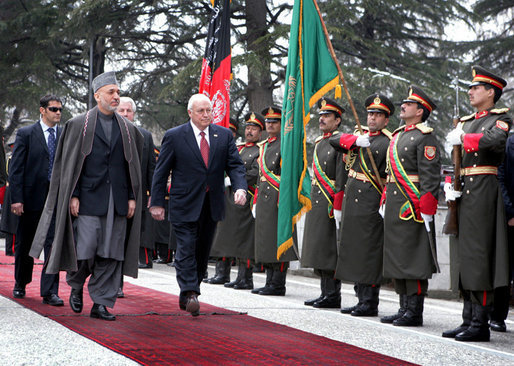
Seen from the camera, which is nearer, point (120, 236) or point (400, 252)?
point (120, 236)

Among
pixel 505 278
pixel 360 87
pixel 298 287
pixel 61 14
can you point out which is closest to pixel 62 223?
pixel 505 278

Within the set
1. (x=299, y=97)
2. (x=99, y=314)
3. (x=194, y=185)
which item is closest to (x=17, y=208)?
(x=99, y=314)

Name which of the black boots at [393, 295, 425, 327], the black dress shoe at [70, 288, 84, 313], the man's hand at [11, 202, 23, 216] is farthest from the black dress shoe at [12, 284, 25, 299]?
the black boots at [393, 295, 425, 327]

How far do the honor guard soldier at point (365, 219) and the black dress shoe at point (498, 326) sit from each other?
3.55 feet

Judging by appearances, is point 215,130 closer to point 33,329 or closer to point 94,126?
point 94,126

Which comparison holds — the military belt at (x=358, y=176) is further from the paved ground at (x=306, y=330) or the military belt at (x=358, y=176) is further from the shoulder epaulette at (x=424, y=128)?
the paved ground at (x=306, y=330)

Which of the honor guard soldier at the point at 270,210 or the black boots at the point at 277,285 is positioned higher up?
the honor guard soldier at the point at 270,210

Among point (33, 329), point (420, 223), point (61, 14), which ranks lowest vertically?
point (33, 329)

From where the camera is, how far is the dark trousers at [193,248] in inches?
264

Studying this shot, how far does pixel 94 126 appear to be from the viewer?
6688 mm

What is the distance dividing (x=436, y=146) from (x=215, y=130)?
6.43 ft

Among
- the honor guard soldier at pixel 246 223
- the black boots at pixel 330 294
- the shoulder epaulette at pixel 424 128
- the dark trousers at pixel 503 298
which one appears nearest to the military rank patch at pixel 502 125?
the shoulder epaulette at pixel 424 128

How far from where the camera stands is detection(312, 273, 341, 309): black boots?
8141 millimetres

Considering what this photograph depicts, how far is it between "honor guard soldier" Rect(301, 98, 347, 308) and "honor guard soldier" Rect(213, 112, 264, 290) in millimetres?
1677
